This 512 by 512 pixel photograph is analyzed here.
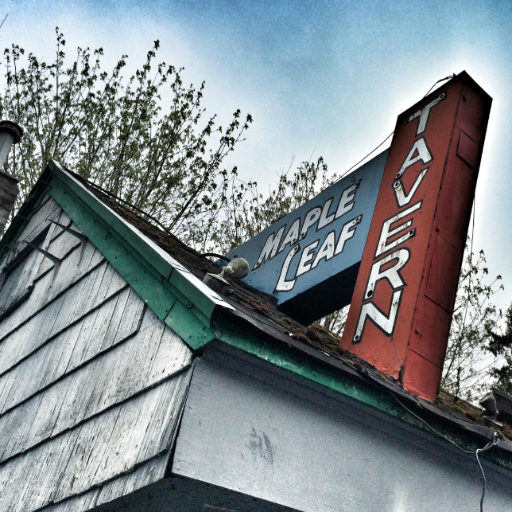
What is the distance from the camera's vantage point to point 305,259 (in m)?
6.43

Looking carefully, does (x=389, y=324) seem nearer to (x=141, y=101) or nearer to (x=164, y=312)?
(x=164, y=312)

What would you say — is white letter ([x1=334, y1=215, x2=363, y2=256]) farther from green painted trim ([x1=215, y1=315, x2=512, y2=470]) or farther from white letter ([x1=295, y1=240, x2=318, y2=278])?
green painted trim ([x1=215, y1=315, x2=512, y2=470])

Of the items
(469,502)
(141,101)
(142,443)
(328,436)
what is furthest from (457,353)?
(142,443)

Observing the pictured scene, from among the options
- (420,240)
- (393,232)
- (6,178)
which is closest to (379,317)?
(420,240)

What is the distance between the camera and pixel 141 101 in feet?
43.6

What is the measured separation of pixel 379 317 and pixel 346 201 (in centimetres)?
194

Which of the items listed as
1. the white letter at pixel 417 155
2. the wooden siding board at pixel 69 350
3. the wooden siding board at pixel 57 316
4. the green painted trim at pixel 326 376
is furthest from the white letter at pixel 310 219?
the green painted trim at pixel 326 376

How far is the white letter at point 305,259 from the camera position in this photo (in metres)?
6.33

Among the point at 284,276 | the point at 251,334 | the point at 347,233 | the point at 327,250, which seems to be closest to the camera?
the point at 251,334

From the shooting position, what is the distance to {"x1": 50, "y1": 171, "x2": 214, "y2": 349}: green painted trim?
3.06m

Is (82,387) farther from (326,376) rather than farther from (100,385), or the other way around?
(326,376)

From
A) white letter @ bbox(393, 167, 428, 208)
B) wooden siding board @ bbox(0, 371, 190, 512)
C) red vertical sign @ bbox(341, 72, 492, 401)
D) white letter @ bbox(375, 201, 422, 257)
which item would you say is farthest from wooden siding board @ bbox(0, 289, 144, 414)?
white letter @ bbox(393, 167, 428, 208)

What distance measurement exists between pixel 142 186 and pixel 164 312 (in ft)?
34.8

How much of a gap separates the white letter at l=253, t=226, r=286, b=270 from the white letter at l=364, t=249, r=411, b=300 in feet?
7.37
